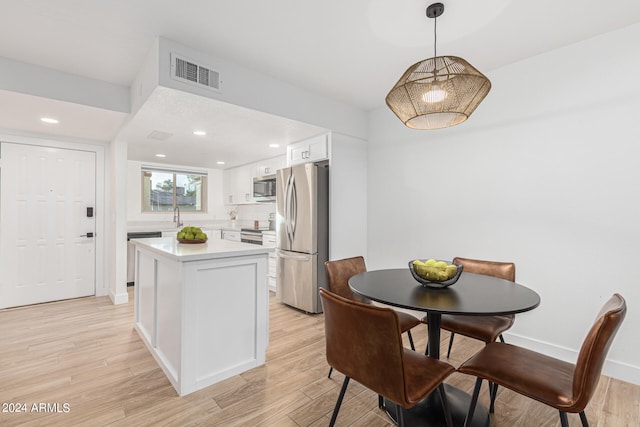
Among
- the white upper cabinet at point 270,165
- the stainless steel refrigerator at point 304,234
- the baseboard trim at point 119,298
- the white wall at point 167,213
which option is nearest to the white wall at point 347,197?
the stainless steel refrigerator at point 304,234

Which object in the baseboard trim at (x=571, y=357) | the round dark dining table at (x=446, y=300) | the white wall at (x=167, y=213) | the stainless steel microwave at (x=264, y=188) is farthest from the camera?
the white wall at (x=167, y=213)

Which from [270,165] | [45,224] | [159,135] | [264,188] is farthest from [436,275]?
[45,224]

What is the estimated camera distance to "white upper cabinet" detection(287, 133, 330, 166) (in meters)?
3.67

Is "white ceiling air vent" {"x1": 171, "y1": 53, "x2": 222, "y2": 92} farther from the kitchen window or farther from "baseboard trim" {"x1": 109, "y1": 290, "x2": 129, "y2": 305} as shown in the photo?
the kitchen window

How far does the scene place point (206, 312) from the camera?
2076mm

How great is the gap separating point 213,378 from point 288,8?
2.61 meters

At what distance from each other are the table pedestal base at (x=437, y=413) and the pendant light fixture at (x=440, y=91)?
175 centimetres

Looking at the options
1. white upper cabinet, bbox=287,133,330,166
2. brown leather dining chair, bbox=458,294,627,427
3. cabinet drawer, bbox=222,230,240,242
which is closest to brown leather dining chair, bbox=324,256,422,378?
brown leather dining chair, bbox=458,294,627,427

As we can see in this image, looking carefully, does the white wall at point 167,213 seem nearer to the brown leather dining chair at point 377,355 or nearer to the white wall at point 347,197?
the white wall at point 347,197

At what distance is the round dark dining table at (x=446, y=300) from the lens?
1.40 meters

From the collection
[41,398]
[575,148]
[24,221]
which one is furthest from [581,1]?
[24,221]

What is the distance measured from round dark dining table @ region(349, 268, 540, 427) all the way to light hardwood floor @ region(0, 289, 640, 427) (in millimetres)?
186

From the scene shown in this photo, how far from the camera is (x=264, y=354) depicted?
2.39 metres

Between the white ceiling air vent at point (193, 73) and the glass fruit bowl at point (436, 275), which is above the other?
the white ceiling air vent at point (193, 73)
